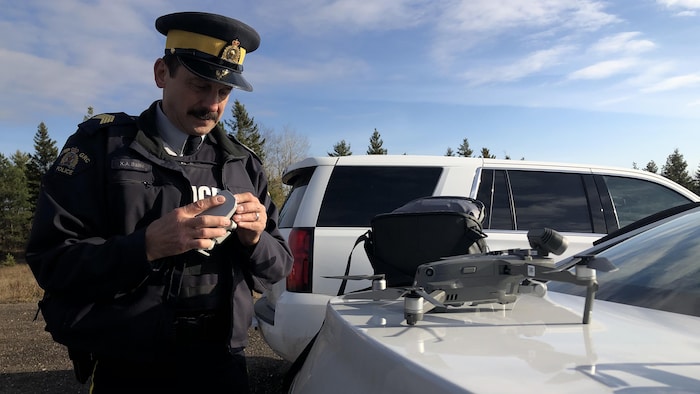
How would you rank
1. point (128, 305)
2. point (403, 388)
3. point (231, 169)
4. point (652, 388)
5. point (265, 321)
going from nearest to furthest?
point (652, 388), point (403, 388), point (128, 305), point (231, 169), point (265, 321)

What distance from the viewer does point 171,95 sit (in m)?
1.75

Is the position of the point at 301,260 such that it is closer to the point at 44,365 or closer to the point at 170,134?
the point at 170,134

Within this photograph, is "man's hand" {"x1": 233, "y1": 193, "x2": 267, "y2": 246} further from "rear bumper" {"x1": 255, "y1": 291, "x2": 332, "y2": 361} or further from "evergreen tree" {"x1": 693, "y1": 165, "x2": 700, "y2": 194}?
"evergreen tree" {"x1": 693, "y1": 165, "x2": 700, "y2": 194}

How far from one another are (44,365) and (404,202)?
4.12m

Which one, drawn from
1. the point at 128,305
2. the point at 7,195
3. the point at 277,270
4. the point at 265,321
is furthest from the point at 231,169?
the point at 7,195

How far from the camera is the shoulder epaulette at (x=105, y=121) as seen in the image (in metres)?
1.65

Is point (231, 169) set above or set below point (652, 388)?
above

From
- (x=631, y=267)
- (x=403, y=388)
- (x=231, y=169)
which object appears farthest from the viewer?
(x=231, y=169)

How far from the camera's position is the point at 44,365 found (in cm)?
523

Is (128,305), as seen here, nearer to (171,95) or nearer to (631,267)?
(171,95)

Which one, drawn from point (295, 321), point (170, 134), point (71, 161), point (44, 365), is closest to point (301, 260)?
Answer: point (295, 321)

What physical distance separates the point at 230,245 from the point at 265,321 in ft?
6.86

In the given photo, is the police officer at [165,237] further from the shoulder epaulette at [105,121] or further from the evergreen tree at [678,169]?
the evergreen tree at [678,169]

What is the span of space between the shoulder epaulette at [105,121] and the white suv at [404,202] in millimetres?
2040
